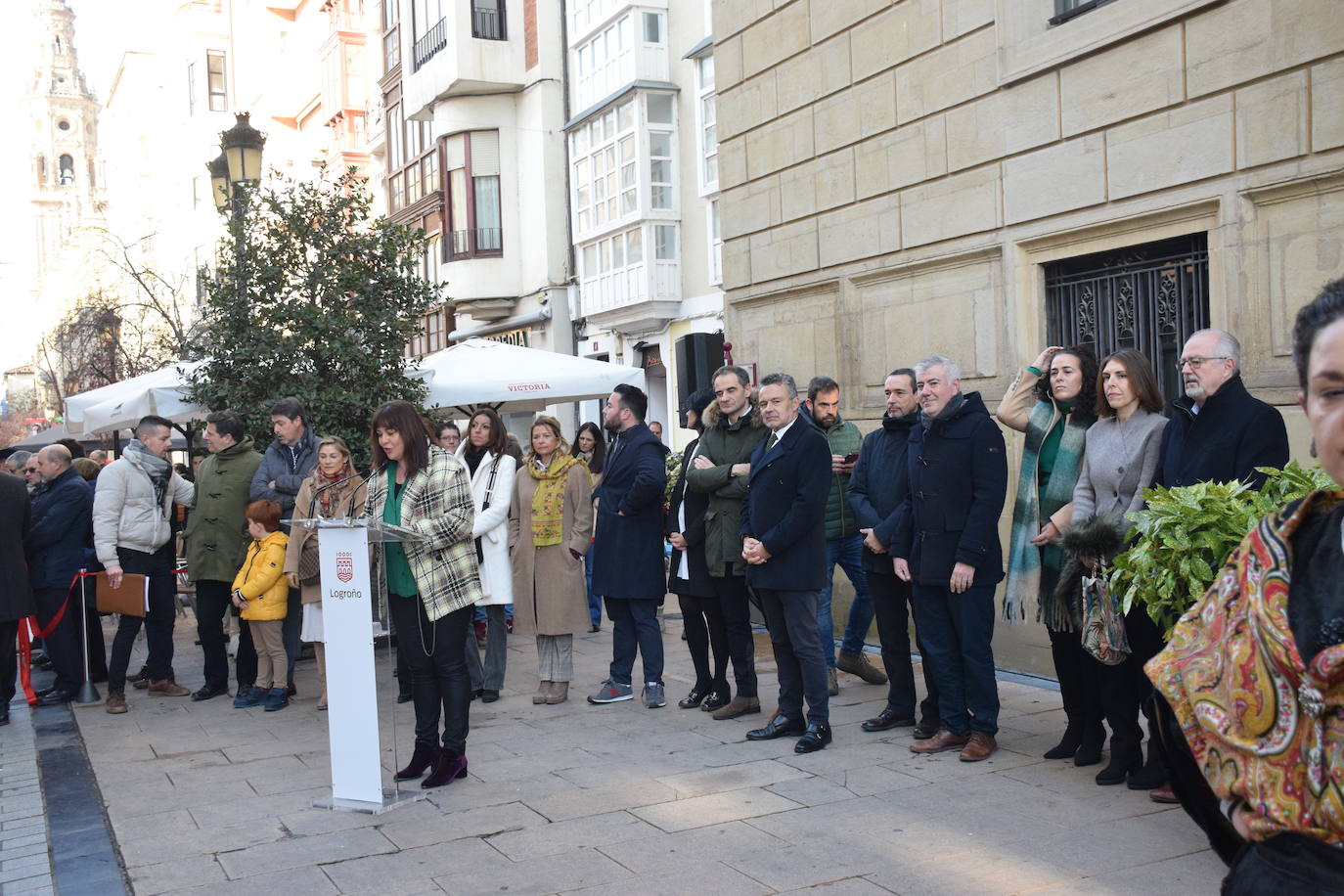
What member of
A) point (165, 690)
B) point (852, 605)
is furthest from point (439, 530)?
point (165, 690)

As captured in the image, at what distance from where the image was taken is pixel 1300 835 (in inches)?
68.6

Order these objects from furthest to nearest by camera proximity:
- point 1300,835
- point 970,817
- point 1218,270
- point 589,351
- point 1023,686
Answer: point 589,351, point 1023,686, point 1218,270, point 970,817, point 1300,835

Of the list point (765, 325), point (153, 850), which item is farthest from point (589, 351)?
Answer: point (153, 850)

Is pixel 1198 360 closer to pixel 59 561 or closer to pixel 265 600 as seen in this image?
pixel 265 600

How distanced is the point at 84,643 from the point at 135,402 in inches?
115

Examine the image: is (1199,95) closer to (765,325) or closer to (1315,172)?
(1315,172)

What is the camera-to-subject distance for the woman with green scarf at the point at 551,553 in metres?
8.18

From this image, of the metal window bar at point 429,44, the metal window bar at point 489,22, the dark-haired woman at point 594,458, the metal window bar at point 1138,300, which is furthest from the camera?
the metal window bar at point 429,44

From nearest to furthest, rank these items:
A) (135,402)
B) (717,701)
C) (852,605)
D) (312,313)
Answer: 1. (717,701)
2. (852,605)
3. (312,313)
4. (135,402)

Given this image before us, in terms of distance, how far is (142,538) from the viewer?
352 inches

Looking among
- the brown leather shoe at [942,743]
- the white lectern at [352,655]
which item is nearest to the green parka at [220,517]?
the white lectern at [352,655]

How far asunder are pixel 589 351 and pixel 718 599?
63.6 ft

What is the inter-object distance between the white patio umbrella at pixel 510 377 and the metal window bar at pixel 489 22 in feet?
56.0

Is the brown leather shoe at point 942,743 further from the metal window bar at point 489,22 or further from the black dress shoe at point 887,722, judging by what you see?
the metal window bar at point 489,22
